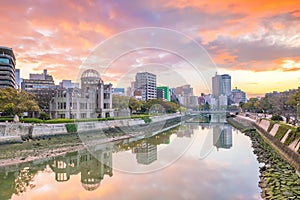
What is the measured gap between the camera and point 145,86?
356 ft

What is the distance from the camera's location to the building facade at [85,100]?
42531 mm

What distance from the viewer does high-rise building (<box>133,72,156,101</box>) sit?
356 feet

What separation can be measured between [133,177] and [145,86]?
91.8 m

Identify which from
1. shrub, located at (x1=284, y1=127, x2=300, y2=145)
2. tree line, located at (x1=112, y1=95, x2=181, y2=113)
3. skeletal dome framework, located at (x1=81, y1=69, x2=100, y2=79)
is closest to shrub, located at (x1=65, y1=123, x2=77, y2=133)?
skeletal dome framework, located at (x1=81, y1=69, x2=100, y2=79)

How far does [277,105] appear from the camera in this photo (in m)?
56.8

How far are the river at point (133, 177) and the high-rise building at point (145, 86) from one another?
3263 inches

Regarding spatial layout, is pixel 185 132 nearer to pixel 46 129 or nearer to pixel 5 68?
pixel 46 129

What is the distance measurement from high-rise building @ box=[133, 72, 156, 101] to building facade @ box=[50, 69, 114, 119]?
183 ft

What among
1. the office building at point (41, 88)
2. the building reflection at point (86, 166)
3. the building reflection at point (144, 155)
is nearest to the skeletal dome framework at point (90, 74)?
the office building at point (41, 88)

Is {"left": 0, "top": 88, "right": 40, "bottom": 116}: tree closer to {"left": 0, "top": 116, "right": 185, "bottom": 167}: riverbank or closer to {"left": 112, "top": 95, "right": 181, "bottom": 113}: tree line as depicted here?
{"left": 0, "top": 116, "right": 185, "bottom": 167}: riverbank

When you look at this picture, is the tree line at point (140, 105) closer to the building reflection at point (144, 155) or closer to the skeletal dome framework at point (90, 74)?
the skeletal dome framework at point (90, 74)

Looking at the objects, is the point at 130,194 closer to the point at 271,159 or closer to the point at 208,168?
the point at 208,168

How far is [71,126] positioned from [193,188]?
72.4ft

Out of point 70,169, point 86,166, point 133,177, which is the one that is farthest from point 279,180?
point 70,169
